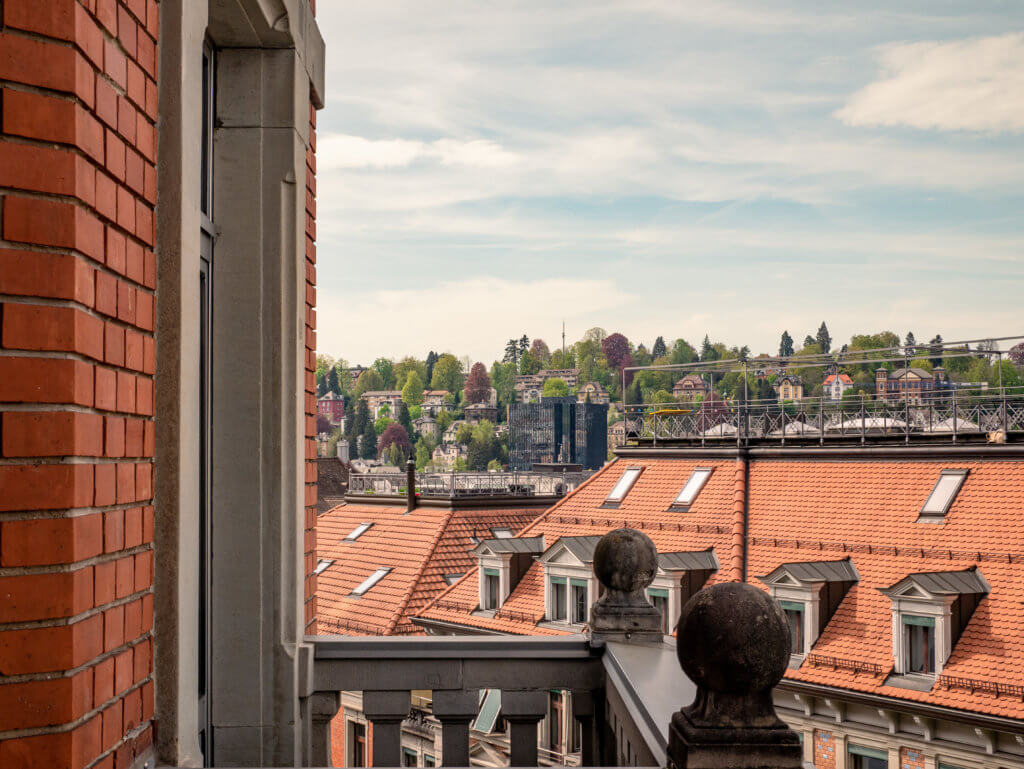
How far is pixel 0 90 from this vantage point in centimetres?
183

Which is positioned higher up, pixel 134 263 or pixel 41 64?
pixel 41 64

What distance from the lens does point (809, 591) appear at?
21766mm

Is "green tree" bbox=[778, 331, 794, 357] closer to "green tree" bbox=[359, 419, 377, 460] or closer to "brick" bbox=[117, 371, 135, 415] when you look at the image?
"green tree" bbox=[359, 419, 377, 460]

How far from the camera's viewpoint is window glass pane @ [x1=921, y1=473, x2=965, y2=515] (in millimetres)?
22453

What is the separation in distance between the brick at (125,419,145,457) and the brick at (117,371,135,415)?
0.03 m

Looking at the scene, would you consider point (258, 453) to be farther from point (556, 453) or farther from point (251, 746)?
point (556, 453)

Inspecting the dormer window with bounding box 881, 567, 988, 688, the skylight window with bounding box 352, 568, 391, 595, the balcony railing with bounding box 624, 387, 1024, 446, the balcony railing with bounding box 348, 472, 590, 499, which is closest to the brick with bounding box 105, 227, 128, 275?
the dormer window with bounding box 881, 567, 988, 688

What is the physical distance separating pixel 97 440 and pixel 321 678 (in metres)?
2.52

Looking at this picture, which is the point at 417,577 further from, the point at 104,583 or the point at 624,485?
the point at 104,583

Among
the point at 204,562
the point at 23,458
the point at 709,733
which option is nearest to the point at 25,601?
the point at 23,458

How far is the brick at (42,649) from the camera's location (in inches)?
72.3

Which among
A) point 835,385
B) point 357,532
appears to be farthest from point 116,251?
point 835,385

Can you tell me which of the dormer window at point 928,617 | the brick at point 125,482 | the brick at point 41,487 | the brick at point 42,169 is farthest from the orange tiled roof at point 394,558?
the brick at point 42,169

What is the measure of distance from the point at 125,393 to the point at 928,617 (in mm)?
19879
